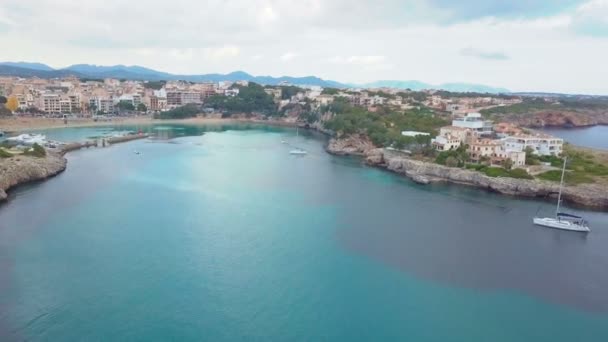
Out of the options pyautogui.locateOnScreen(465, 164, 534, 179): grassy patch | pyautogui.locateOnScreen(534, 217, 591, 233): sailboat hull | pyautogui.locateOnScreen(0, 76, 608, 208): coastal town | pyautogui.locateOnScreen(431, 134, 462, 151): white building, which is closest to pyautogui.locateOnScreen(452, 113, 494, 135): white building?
pyautogui.locateOnScreen(0, 76, 608, 208): coastal town

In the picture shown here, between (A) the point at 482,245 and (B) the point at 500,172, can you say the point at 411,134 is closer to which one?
(B) the point at 500,172

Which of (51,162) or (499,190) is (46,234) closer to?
(51,162)

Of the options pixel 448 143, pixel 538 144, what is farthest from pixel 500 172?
pixel 538 144

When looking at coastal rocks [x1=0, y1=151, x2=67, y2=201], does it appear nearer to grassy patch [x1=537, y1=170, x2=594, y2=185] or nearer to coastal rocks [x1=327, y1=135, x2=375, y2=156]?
coastal rocks [x1=327, y1=135, x2=375, y2=156]

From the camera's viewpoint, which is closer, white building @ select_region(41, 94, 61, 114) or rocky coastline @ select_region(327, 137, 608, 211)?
rocky coastline @ select_region(327, 137, 608, 211)

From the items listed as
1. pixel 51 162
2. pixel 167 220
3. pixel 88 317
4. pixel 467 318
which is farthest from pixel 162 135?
pixel 467 318

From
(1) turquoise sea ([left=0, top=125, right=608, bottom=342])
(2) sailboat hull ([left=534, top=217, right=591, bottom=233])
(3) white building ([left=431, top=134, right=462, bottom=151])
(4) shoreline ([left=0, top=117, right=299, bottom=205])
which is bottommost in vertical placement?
(1) turquoise sea ([left=0, top=125, right=608, bottom=342])

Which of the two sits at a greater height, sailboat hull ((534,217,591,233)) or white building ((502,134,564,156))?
white building ((502,134,564,156))
